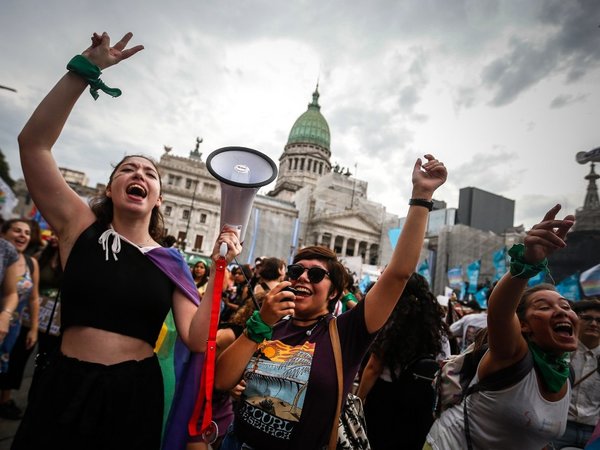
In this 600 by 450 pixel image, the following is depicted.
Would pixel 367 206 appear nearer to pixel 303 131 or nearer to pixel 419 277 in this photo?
pixel 303 131

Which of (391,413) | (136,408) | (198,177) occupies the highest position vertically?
(198,177)

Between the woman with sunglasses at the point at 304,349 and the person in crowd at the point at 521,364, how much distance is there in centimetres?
57

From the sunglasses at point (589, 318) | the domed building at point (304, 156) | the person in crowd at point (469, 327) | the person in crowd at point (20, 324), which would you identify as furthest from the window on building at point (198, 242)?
the sunglasses at point (589, 318)

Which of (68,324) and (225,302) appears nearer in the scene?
(68,324)

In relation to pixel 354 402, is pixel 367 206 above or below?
above

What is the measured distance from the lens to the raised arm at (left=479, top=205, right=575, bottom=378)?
1671mm

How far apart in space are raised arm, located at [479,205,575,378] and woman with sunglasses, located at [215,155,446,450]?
53cm

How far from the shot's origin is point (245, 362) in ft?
5.24

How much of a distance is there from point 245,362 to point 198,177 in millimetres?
51658

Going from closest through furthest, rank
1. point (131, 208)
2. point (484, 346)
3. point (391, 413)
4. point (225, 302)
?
point (131, 208)
point (484, 346)
point (391, 413)
point (225, 302)

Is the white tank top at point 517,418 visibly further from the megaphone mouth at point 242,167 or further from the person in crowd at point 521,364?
the megaphone mouth at point 242,167

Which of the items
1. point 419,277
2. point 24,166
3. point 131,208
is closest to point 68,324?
point 131,208

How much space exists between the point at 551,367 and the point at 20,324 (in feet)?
16.4

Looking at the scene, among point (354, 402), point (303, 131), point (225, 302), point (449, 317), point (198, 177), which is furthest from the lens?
point (303, 131)
